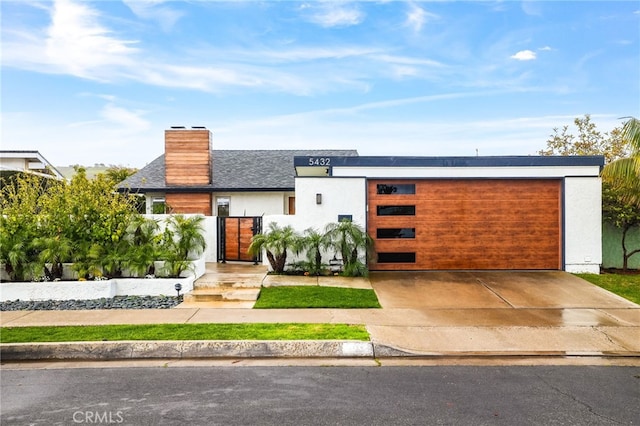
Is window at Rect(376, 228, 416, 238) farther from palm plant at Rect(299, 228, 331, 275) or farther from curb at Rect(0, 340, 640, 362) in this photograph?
curb at Rect(0, 340, 640, 362)

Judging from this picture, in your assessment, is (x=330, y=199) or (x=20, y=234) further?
(x=330, y=199)

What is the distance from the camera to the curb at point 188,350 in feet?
20.0

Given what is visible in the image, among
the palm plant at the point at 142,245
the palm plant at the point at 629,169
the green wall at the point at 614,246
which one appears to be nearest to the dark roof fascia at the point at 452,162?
the palm plant at the point at 629,169

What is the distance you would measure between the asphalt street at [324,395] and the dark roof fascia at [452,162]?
7.28 metres

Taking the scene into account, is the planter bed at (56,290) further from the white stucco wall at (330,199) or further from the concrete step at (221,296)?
the white stucco wall at (330,199)

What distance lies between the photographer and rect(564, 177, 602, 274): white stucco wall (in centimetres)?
1183

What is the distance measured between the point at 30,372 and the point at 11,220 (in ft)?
19.2

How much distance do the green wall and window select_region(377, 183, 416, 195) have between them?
19.6ft

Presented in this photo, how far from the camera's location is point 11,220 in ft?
32.7

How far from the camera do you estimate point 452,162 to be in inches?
474

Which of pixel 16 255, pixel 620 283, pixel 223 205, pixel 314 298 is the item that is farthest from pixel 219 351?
pixel 223 205

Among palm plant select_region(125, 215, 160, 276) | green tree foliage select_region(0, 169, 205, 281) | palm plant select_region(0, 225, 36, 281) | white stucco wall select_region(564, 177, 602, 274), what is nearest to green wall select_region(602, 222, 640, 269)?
white stucco wall select_region(564, 177, 602, 274)

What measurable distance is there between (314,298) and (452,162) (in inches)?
232

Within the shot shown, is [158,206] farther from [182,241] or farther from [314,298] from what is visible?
[314,298]
